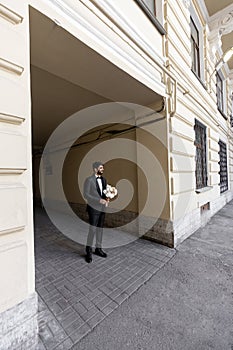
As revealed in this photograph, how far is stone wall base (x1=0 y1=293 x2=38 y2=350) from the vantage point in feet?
4.27

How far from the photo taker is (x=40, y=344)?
5.01 ft

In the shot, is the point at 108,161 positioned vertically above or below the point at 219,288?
above

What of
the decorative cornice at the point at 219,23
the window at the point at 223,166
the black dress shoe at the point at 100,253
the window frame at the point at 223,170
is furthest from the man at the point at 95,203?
the window at the point at 223,166

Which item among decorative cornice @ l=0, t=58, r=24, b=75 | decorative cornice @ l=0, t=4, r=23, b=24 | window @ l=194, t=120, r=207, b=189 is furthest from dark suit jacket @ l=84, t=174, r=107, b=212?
window @ l=194, t=120, r=207, b=189

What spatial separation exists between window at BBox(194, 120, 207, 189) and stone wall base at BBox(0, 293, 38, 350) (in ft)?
15.9

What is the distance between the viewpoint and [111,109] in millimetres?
4129

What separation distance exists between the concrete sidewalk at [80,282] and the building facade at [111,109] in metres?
0.31

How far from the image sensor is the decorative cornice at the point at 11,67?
52.5 inches

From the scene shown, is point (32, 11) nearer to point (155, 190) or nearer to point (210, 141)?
point (155, 190)

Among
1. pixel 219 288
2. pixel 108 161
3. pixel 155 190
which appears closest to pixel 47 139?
pixel 108 161

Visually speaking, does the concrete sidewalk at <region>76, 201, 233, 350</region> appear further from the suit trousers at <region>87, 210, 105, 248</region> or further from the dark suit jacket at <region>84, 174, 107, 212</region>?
the dark suit jacket at <region>84, 174, 107, 212</region>

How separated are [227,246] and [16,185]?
4.03 meters

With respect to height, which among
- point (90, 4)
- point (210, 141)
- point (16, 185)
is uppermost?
point (90, 4)

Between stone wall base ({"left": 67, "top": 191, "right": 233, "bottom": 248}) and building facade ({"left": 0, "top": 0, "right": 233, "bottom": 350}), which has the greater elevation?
building facade ({"left": 0, "top": 0, "right": 233, "bottom": 350})
